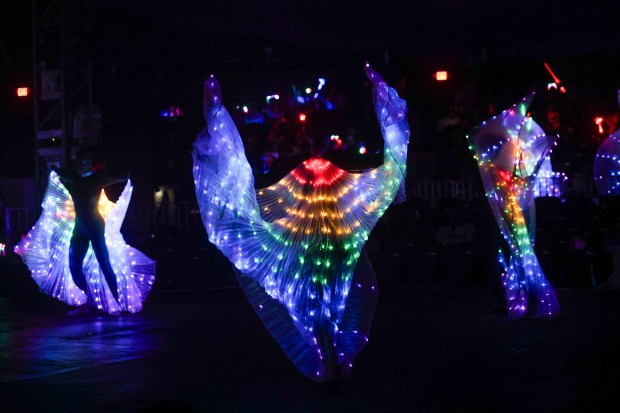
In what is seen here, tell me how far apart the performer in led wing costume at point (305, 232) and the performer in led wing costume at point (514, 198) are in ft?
13.0

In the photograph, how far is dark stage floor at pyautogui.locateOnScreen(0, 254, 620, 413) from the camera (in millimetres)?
6492

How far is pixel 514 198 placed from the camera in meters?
11.0

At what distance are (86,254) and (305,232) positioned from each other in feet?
18.4

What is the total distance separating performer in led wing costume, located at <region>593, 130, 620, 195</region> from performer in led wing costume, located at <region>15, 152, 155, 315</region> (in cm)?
785

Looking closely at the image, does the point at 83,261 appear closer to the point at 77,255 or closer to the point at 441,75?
the point at 77,255

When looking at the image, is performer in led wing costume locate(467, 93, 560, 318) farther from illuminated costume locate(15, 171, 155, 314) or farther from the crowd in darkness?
illuminated costume locate(15, 171, 155, 314)

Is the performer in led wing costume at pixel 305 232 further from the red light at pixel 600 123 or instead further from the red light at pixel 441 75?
the red light at pixel 441 75

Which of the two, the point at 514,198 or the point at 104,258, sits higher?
the point at 514,198

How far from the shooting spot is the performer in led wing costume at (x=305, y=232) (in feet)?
22.5

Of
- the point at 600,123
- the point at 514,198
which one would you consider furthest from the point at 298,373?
the point at 600,123

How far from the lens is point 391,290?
1474 centimetres

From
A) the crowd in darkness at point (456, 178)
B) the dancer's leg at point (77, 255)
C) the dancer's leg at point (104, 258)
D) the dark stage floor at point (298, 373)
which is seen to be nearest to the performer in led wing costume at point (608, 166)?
the crowd in darkness at point (456, 178)

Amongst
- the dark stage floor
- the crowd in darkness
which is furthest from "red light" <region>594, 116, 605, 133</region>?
the dark stage floor

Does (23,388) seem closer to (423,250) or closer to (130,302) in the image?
(130,302)
